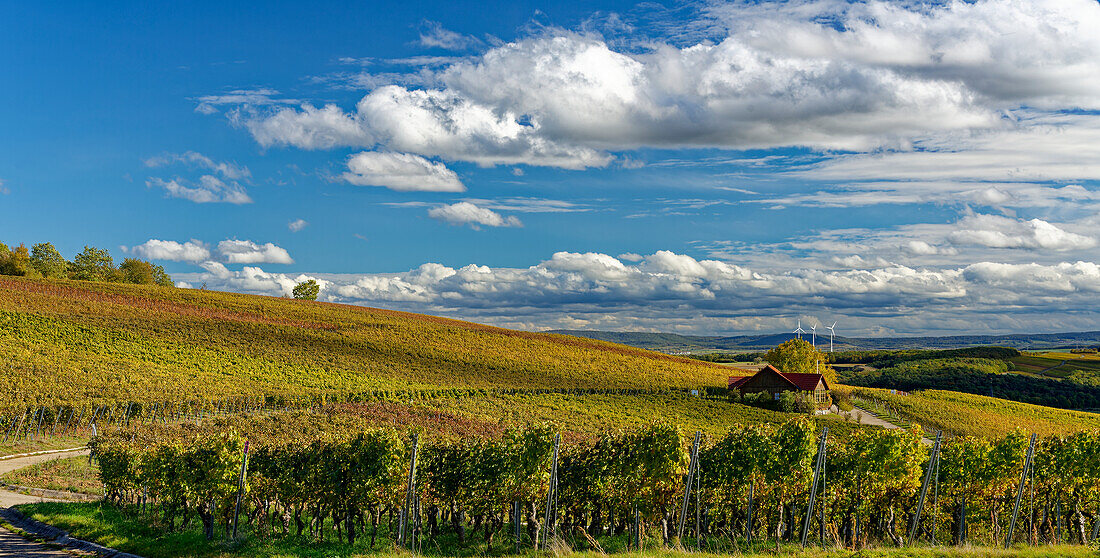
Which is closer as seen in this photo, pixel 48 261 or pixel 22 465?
pixel 22 465

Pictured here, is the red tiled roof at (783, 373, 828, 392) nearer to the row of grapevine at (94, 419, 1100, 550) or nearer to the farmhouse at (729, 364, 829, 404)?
the farmhouse at (729, 364, 829, 404)

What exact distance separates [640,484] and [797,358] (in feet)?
331

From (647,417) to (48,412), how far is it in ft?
182

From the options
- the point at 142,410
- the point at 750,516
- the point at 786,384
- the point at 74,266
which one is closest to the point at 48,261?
the point at 74,266

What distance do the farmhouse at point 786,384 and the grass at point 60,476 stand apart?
7640cm

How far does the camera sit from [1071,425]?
300 feet

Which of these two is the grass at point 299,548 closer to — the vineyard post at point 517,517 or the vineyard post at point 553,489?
the vineyard post at point 517,517

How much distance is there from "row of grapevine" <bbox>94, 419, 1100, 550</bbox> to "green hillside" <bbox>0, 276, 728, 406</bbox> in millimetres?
42794

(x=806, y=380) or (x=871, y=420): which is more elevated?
(x=806, y=380)

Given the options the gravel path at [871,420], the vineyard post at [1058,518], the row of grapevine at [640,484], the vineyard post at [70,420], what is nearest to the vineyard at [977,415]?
the gravel path at [871,420]

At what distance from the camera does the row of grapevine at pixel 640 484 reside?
2556cm

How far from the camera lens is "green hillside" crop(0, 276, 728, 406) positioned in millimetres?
72812

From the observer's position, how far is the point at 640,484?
2588cm

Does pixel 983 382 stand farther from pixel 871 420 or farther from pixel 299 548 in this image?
pixel 299 548
